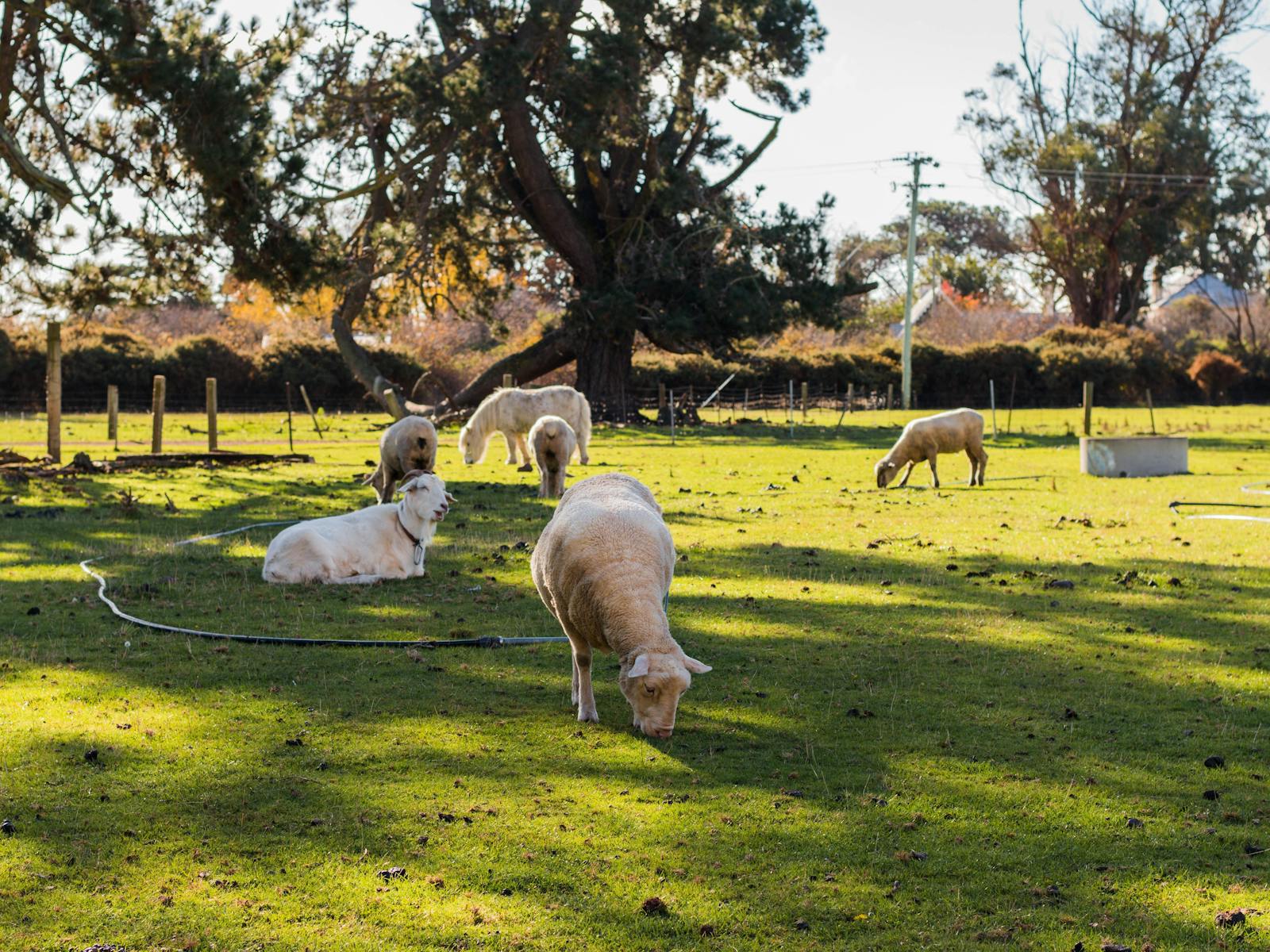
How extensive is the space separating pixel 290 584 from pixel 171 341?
52.8 metres

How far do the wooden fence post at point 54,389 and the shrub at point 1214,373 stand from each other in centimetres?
6103

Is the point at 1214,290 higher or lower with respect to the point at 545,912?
higher

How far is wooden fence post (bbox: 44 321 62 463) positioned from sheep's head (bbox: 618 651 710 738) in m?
20.1

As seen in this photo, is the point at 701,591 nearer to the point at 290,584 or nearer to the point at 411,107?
the point at 290,584

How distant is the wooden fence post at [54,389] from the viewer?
2488 cm

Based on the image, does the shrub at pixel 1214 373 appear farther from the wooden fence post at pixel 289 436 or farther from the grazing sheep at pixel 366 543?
the grazing sheep at pixel 366 543

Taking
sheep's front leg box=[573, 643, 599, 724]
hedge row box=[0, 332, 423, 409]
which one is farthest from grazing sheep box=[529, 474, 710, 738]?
hedge row box=[0, 332, 423, 409]

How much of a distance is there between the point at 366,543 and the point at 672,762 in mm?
6323

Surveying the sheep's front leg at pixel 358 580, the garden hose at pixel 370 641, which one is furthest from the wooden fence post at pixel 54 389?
the garden hose at pixel 370 641

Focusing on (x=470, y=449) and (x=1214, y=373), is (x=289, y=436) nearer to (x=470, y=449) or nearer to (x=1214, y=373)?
(x=470, y=449)

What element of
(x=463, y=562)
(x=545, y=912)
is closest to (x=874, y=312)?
(x=463, y=562)

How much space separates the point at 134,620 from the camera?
10742 mm

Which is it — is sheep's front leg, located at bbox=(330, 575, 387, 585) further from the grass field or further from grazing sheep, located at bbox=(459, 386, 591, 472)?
grazing sheep, located at bbox=(459, 386, 591, 472)

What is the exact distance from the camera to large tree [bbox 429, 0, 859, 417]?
3731cm
